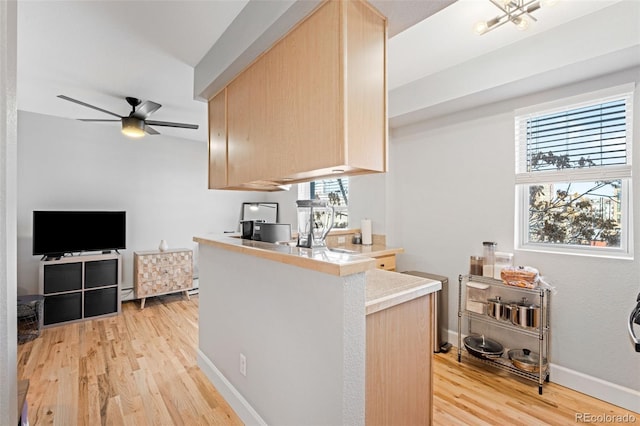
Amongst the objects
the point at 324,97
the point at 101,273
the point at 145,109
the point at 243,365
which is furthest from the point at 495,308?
the point at 101,273

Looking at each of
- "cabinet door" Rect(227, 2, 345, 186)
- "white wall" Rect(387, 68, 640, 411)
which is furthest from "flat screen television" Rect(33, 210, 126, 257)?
"white wall" Rect(387, 68, 640, 411)

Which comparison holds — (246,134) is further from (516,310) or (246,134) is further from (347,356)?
(516,310)

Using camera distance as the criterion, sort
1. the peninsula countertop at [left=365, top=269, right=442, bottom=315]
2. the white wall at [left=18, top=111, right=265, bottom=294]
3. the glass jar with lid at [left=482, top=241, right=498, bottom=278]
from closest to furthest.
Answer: the peninsula countertop at [left=365, top=269, right=442, bottom=315] → the glass jar with lid at [left=482, top=241, right=498, bottom=278] → the white wall at [left=18, top=111, right=265, bottom=294]

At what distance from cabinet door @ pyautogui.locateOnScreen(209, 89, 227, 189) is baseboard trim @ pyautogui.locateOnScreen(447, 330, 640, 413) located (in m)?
2.85

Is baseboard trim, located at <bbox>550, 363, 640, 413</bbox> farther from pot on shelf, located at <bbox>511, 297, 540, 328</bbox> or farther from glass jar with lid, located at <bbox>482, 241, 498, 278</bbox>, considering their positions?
glass jar with lid, located at <bbox>482, 241, 498, 278</bbox>

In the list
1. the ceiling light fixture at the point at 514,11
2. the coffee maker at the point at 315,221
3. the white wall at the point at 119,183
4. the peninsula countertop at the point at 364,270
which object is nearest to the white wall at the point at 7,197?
the peninsula countertop at the point at 364,270

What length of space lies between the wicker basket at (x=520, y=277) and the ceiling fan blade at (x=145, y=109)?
130 inches

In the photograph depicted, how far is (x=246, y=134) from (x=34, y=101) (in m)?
3.09

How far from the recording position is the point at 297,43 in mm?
1329

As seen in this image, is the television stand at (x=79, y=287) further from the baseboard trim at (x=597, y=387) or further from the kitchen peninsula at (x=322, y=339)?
the baseboard trim at (x=597, y=387)

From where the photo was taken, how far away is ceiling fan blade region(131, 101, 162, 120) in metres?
2.71

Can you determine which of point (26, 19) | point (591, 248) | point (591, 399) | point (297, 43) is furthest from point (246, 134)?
point (591, 399)

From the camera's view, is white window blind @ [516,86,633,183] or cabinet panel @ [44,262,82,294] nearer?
white window blind @ [516,86,633,183]

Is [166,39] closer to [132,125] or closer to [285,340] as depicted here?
[132,125]
